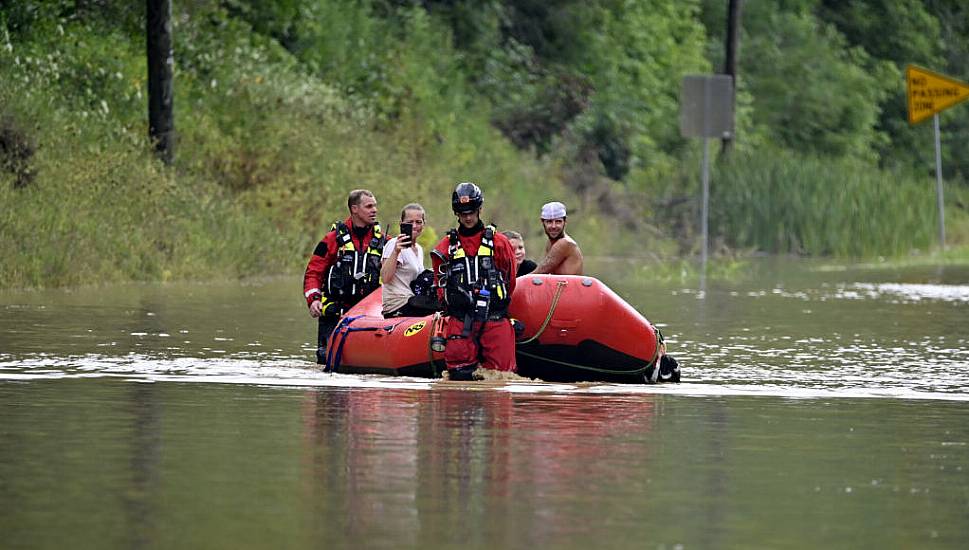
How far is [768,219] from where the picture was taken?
151 feet

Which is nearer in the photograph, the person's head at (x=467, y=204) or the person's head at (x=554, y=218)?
the person's head at (x=467, y=204)

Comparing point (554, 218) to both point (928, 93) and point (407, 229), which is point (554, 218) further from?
point (928, 93)

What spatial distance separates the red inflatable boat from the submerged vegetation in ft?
40.2

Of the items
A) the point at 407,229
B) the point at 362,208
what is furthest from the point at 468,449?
the point at 362,208

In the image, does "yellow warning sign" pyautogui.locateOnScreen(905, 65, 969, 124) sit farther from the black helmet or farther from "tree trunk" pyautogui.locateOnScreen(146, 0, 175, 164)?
the black helmet

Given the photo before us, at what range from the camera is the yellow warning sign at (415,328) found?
17375mm

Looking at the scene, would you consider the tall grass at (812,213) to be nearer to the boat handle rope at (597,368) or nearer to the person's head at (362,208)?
the person's head at (362,208)

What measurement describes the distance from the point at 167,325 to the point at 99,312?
1.92m

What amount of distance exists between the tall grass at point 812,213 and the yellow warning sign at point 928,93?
394cm

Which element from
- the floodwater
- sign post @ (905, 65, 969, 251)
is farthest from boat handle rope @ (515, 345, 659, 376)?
sign post @ (905, 65, 969, 251)

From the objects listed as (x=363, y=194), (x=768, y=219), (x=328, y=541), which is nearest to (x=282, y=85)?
(x=768, y=219)

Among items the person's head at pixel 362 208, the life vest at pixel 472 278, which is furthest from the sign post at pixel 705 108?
the life vest at pixel 472 278

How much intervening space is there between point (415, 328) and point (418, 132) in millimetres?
28576

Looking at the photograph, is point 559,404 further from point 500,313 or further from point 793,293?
point 793,293
